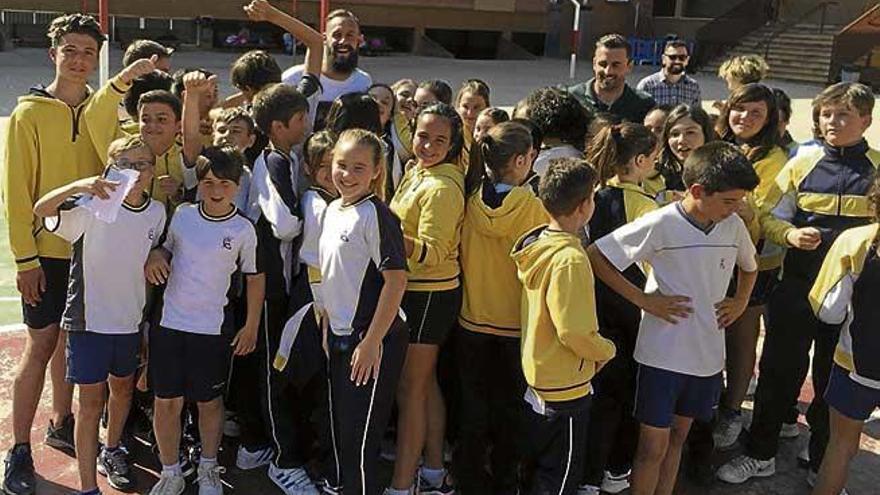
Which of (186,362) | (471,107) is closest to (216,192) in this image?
(186,362)

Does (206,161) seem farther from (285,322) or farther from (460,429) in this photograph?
(460,429)

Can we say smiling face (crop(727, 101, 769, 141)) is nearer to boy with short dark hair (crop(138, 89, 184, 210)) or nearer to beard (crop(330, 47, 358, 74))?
beard (crop(330, 47, 358, 74))

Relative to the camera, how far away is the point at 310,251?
3.33 meters

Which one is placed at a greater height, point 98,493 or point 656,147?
point 656,147

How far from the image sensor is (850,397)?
11.0ft

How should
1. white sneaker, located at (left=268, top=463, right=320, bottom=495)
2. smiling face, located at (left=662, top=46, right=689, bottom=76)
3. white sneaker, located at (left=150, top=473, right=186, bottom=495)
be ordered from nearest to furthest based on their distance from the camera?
white sneaker, located at (left=150, top=473, right=186, bottom=495), white sneaker, located at (left=268, top=463, right=320, bottom=495), smiling face, located at (left=662, top=46, right=689, bottom=76)

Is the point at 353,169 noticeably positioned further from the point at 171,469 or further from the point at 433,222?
the point at 171,469

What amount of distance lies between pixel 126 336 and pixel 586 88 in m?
3.11

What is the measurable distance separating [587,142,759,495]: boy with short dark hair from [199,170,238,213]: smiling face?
1439 mm

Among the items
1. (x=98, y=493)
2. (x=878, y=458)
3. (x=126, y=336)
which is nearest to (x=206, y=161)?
(x=126, y=336)

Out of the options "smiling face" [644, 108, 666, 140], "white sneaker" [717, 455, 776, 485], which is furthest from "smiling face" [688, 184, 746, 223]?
"white sneaker" [717, 455, 776, 485]

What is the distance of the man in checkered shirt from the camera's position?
5.82 metres

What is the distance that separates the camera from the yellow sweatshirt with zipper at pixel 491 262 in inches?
126

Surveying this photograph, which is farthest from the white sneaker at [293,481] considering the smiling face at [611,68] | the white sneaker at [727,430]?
the smiling face at [611,68]
